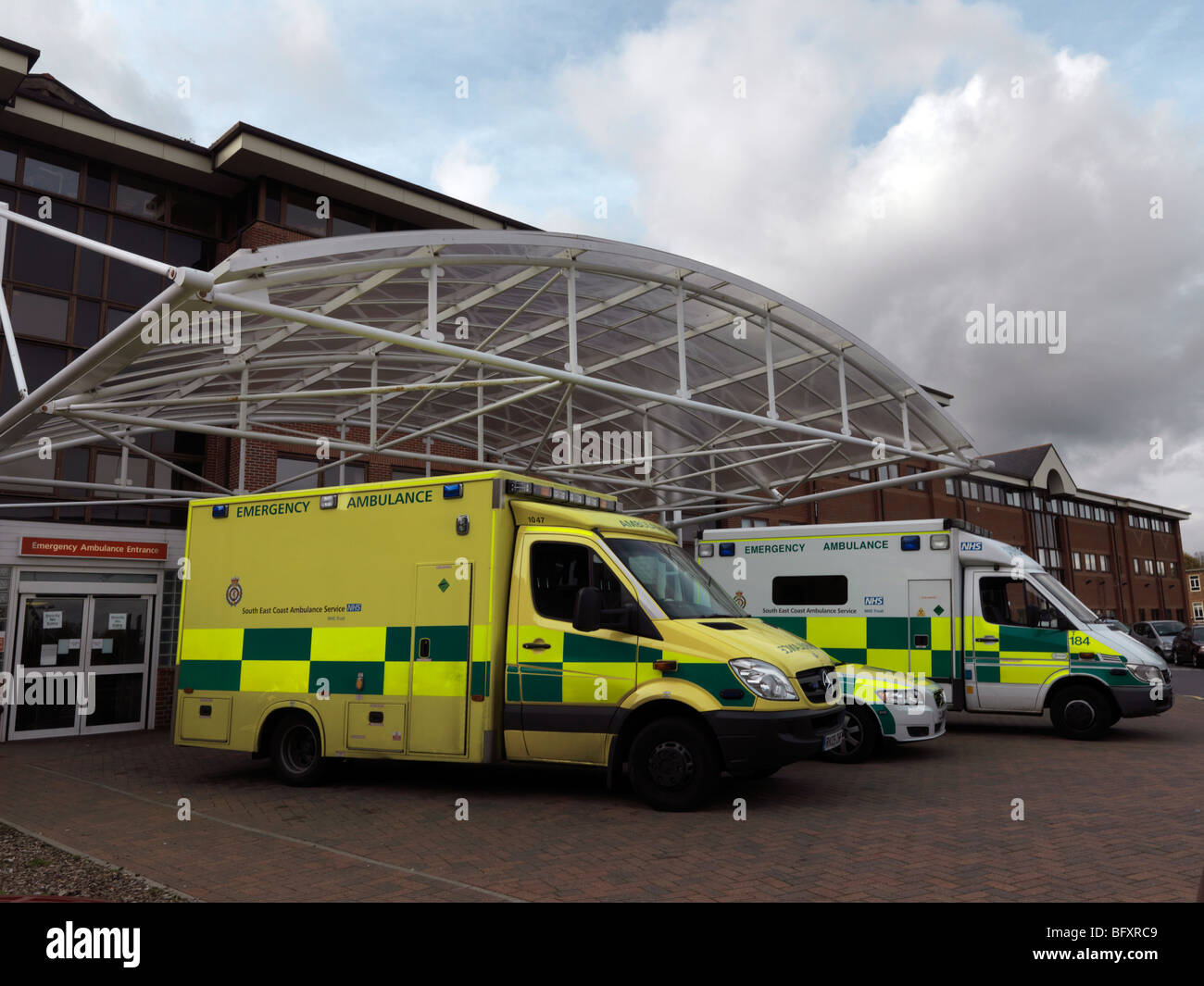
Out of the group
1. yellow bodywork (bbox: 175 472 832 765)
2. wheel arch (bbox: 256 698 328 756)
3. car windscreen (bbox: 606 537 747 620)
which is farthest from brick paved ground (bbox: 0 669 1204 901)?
car windscreen (bbox: 606 537 747 620)

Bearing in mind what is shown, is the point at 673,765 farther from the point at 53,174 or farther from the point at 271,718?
the point at 53,174

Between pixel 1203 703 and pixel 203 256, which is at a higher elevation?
pixel 203 256

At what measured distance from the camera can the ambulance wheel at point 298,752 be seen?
912 cm

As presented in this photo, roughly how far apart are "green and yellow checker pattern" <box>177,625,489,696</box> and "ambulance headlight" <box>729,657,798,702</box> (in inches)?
90.5

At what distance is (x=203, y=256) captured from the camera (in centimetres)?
1733

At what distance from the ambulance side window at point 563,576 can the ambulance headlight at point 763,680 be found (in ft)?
4.23

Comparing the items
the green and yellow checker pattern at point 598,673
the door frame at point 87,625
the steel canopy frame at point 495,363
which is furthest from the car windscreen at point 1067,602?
the door frame at point 87,625

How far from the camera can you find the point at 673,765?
7633mm

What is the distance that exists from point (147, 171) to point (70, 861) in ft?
47.1

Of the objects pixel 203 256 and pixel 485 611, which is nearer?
pixel 485 611

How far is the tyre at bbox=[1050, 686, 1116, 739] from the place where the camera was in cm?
1191

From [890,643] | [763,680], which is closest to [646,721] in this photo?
[763,680]
